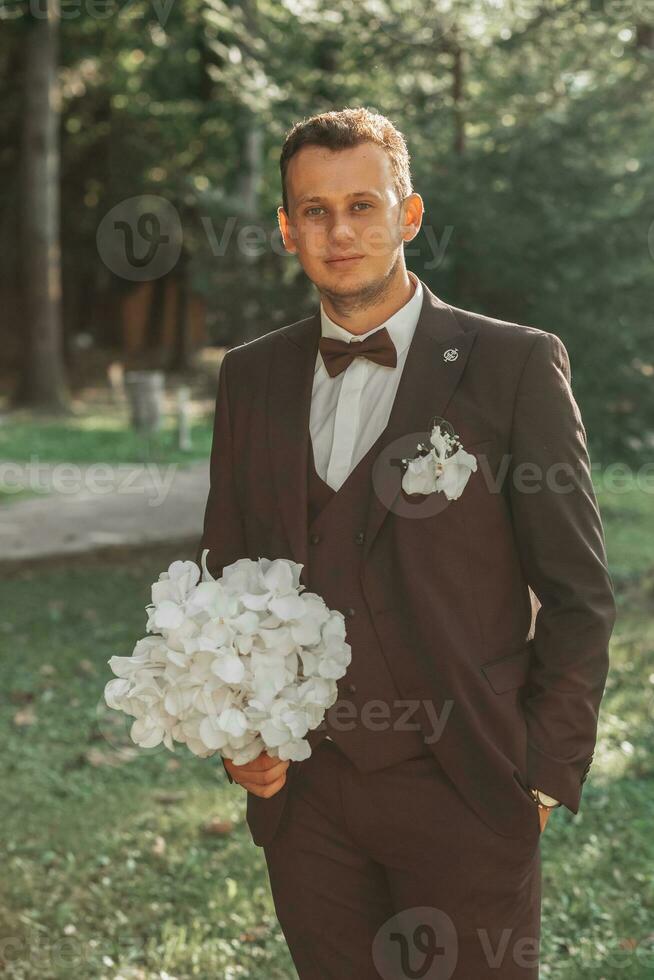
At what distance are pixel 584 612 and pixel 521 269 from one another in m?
7.52

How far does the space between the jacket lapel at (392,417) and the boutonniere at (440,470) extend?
48 millimetres

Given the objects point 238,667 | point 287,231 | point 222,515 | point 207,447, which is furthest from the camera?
point 207,447

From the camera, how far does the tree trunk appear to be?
1967 centimetres

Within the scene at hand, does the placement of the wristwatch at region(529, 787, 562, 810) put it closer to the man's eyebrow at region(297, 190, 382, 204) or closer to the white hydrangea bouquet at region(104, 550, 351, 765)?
the white hydrangea bouquet at region(104, 550, 351, 765)

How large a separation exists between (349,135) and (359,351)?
47cm

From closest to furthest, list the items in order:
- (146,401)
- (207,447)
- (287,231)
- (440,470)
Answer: (440,470)
(287,231)
(207,447)
(146,401)

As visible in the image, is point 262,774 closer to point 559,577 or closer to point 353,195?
point 559,577

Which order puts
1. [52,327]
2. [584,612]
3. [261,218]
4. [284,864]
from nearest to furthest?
[584,612] < [284,864] < [261,218] < [52,327]

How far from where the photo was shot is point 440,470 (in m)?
2.46

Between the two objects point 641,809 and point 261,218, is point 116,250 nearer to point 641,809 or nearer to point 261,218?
point 261,218

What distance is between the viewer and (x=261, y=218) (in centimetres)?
1031

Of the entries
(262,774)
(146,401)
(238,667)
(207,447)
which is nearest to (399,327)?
(238,667)

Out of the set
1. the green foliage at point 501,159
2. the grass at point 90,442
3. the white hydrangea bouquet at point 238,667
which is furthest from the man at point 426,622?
the grass at point 90,442

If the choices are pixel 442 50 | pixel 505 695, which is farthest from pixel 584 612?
pixel 442 50
